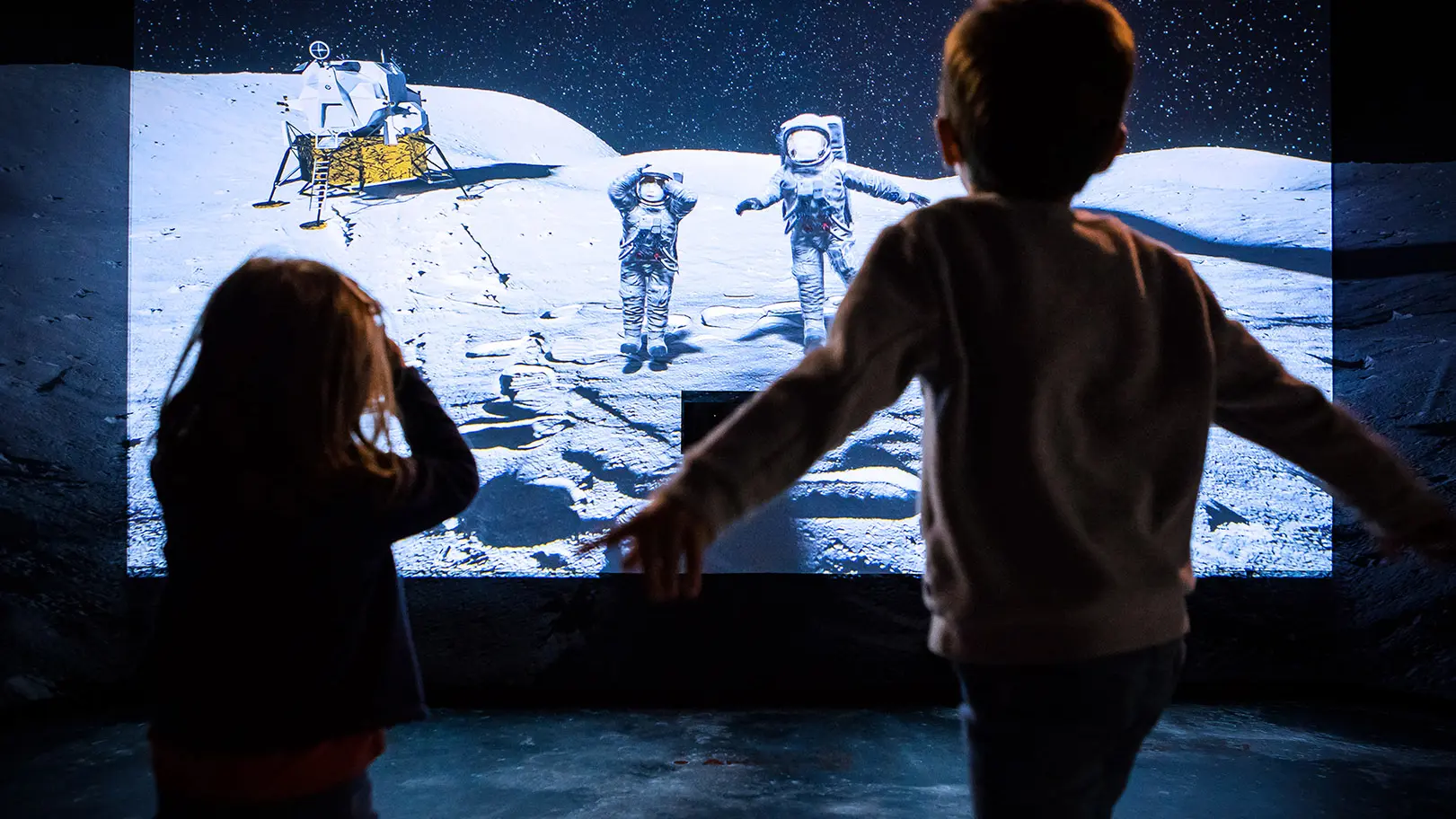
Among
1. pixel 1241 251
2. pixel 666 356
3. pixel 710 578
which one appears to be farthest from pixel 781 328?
pixel 1241 251

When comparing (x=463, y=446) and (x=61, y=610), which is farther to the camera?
(x=61, y=610)

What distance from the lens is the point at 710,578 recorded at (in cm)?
317

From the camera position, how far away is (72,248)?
317cm

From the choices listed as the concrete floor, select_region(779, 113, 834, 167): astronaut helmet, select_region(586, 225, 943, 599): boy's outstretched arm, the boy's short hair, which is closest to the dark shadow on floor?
the concrete floor

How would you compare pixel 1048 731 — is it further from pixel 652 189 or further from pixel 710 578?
pixel 652 189

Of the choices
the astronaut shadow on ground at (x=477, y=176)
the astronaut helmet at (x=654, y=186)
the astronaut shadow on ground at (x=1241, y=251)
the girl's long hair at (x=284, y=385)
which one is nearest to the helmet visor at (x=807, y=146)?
the astronaut helmet at (x=654, y=186)

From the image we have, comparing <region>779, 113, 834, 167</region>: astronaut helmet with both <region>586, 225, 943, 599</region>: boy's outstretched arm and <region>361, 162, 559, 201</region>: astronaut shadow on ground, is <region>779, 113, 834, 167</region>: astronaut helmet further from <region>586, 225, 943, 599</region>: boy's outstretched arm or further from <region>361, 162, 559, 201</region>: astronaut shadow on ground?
<region>586, 225, 943, 599</region>: boy's outstretched arm

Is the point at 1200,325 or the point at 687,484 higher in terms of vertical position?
the point at 1200,325

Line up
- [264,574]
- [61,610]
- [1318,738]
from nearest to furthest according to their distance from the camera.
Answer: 1. [264,574]
2. [1318,738]
3. [61,610]

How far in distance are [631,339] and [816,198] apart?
0.76 metres

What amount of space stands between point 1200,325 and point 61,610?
350 centimetres

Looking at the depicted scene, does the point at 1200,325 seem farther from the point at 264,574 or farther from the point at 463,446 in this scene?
the point at 264,574

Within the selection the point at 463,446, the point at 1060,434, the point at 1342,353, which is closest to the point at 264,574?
the point at 463,446

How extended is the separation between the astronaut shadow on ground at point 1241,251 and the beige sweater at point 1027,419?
2.72 meters
